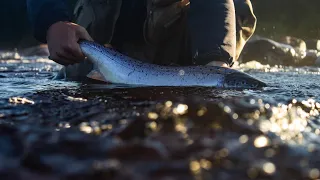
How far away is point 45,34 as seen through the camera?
3799 mm

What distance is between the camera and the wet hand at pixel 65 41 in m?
3.32

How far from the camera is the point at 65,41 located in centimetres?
332

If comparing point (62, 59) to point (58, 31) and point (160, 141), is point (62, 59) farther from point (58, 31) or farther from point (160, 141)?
point (160, 141)

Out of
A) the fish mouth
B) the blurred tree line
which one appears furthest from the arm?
the blurred tree line

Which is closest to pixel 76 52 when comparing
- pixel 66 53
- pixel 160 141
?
pixel 66 53

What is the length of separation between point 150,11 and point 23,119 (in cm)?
265

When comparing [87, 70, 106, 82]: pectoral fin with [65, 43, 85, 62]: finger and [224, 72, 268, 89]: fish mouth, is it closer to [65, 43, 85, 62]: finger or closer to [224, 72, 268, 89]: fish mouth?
[65, 43, 85, 62]: finger

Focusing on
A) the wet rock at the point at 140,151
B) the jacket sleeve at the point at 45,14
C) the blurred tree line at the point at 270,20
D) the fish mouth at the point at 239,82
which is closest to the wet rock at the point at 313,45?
the blurred tree line at the point at 270,20

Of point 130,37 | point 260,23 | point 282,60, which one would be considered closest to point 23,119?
point 130,37

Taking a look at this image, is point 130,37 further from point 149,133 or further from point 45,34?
point 149,133

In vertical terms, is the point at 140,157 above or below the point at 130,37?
below

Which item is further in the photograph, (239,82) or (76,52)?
(76,52)

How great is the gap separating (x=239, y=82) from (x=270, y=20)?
33286 millimetres

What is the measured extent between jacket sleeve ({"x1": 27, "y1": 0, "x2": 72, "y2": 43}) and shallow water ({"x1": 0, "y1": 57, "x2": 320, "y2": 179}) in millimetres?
1757
